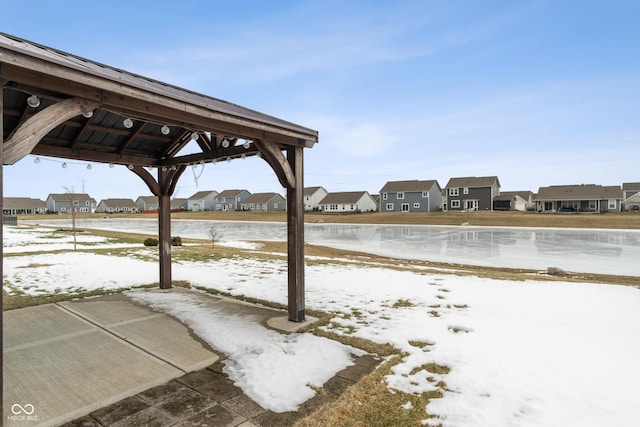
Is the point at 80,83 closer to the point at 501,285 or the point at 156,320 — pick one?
the point at 156,320

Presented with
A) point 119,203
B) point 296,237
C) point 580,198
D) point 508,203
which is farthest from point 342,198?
point 119,203

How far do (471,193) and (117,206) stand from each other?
99472 mm

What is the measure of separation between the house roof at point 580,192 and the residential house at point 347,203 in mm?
30785

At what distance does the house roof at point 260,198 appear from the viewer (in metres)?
79.3

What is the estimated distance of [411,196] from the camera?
5875cm

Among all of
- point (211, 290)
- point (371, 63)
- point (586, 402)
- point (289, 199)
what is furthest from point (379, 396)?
point (371, 63)

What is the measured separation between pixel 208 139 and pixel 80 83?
371 cm

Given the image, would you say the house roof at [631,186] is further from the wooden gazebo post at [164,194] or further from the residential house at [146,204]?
the residential house at [146,204]

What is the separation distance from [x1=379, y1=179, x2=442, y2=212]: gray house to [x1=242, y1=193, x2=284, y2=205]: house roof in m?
29.2

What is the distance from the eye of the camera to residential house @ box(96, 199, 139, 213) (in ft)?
326

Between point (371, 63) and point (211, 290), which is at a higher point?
point (371, 63)

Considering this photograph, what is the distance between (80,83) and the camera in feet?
10.1

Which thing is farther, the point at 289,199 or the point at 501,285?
the point at 501,285

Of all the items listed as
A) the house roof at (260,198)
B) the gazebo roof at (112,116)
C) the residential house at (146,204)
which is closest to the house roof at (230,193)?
the house roof at (260,198)
